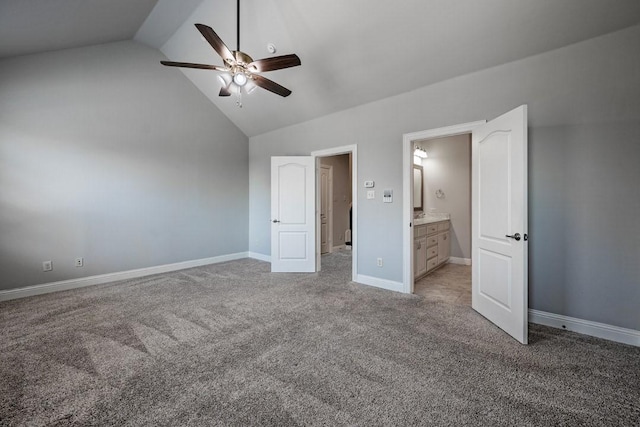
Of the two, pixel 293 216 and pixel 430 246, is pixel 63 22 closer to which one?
pixel 293 216

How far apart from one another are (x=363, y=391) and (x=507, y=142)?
2.42 metres

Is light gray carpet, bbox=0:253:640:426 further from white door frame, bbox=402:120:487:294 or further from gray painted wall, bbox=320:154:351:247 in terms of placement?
gray painted wall, bbox=320:154:351:247

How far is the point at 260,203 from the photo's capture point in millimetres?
5707

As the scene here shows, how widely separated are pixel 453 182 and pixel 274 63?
176 inches

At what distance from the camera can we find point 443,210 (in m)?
5.59

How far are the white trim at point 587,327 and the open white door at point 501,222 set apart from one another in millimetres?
490

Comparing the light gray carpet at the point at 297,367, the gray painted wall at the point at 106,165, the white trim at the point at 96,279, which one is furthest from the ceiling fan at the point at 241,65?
the white trim at the point at 96,279

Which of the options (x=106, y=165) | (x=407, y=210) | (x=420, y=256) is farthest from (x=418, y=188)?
(x=106, y=165)

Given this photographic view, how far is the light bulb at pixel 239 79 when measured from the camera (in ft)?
8.83

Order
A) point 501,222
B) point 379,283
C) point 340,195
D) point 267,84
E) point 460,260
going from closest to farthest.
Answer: point 501,222 → point 267,84 → point 379,283 → point 460,260 → point 340,195

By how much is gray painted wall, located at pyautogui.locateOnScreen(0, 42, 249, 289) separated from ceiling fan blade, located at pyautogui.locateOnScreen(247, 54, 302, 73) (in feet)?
9.33

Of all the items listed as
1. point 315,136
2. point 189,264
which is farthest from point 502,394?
point 189,264

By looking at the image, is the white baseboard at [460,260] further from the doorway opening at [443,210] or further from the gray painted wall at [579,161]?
the gray painted wall at [579,161]

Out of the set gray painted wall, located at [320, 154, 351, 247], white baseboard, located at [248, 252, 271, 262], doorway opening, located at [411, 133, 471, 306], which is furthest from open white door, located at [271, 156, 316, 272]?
gray painted wall, located at [320, 154, 351, 247]
